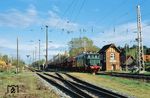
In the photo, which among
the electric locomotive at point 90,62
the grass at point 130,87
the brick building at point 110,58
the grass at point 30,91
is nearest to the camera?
the grass at point 30,91

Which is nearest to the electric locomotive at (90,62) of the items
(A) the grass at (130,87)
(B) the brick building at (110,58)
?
(A) the grass at (130,87)

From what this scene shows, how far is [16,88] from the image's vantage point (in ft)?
73.5

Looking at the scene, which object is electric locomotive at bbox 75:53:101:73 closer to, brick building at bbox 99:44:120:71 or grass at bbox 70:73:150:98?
grass at bbox 70:73:150:98

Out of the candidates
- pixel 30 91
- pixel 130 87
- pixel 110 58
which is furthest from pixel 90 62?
pixel 110 58

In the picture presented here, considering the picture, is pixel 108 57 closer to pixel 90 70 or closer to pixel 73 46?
pixel 90 70

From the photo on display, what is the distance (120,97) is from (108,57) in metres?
71.9

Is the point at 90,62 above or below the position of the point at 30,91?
above

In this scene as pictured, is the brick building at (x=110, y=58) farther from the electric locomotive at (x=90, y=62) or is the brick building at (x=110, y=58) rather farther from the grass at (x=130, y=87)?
the grass at (x=130, y=87)

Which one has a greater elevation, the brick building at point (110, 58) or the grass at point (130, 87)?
the brick building at point (110, 58)

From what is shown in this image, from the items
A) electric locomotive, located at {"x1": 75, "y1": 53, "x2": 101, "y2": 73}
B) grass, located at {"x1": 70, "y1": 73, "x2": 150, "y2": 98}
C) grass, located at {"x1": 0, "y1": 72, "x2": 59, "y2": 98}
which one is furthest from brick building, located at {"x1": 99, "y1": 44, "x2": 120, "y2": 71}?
grass, located at {"x1": 0, "y1": 72, "x2": 59, "y2": 98}

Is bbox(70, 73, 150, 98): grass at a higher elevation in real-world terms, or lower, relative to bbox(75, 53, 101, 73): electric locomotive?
lower

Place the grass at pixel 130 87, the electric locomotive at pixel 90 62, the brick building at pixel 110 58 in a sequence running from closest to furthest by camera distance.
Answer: the grass at pixel 130 87, the electric locomotive at pixel 90 62, the brick building at pixel 110 58

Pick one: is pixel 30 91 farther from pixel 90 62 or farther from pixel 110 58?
pixel 110 58

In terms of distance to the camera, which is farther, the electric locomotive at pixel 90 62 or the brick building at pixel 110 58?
the brick building at pixel 110 58
